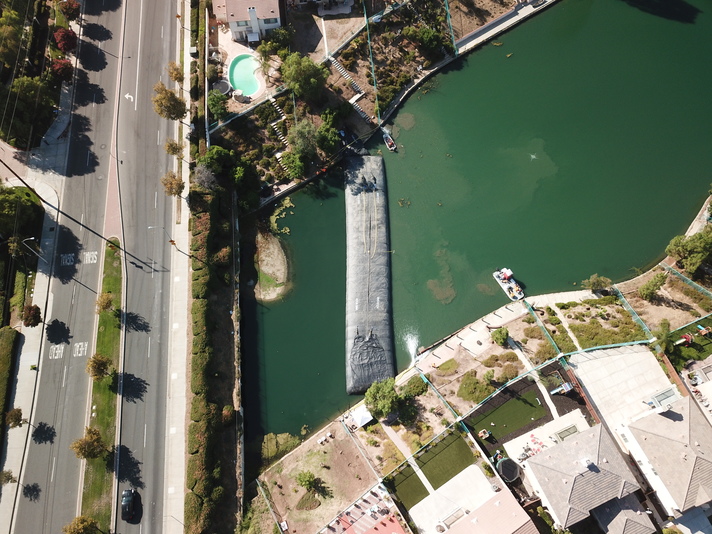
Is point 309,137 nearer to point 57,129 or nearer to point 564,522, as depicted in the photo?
point 57,129

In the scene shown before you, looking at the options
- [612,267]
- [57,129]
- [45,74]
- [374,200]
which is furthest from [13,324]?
[612,267]

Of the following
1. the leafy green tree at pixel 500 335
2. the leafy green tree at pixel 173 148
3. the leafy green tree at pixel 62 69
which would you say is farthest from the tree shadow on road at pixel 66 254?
the leafy green tree at pixel 500 335

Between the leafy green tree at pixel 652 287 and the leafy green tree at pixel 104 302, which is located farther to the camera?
the leafy green tree at pixel 652 287

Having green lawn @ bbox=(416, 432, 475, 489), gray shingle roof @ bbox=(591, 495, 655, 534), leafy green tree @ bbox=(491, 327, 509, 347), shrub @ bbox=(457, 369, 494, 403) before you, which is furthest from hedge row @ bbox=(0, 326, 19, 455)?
gray shingle roof @ bbox=(591, 495, 655, 534)

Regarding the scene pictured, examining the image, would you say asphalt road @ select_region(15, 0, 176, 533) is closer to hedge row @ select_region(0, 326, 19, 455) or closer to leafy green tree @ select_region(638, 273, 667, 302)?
hedge row @ select_region(0, 326, 19, 455)

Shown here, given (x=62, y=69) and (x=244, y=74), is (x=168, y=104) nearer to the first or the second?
(x=244, y=74)

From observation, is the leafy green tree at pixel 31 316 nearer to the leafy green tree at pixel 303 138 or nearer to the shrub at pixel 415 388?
the leafy green tree at pixel 303 138
